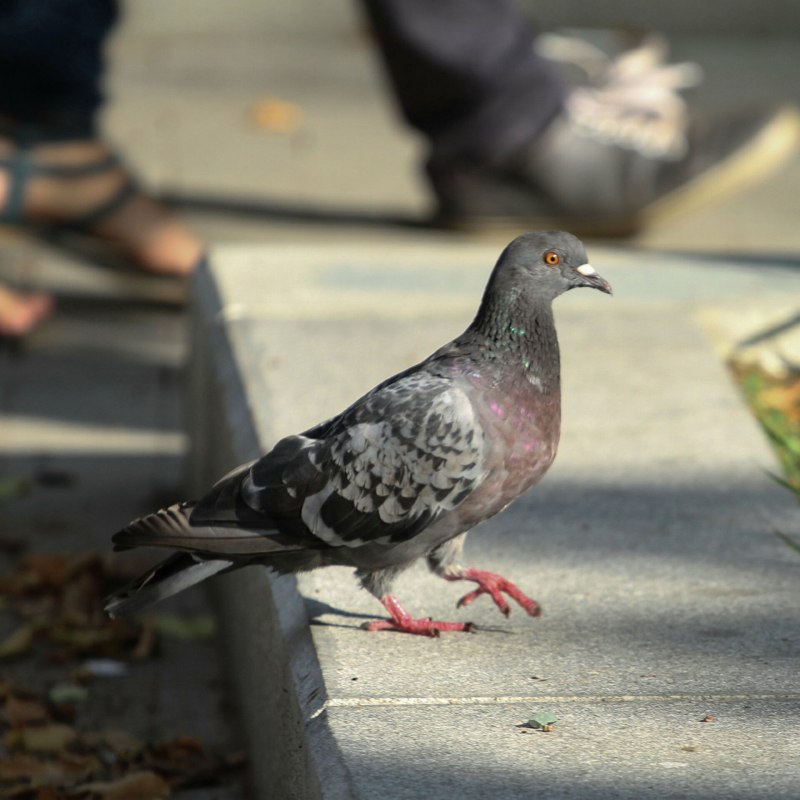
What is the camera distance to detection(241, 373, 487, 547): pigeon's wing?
2.52 meters

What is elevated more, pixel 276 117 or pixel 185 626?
pixel 185 626

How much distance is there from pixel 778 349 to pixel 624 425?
85 cm

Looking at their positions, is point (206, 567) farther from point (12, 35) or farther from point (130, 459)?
point (12, 35)

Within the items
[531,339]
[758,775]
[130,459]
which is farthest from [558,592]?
[130,459]

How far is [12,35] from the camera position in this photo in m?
5.08

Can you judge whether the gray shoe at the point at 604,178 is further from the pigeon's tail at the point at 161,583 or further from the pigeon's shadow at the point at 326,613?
the pigeon's tail at the point at 161,583

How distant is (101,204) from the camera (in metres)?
5.43

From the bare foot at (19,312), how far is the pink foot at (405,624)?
2.89m

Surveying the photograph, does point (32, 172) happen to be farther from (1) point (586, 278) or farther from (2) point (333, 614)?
(1) point (586, 278)

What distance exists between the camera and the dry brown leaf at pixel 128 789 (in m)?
2.92

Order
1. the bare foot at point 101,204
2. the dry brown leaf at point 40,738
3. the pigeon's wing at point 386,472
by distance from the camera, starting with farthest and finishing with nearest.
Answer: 1. the bare foot at point 101,204
2. the dry brown leaf at point 40,738
3. the pigeon's wing at point 386,472

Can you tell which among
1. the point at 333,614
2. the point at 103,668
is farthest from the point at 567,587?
the point at 103,668

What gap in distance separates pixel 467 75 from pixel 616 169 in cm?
69

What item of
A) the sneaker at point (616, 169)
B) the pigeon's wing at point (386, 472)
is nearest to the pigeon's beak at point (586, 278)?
the pigeon's wing at point (386, 472)
